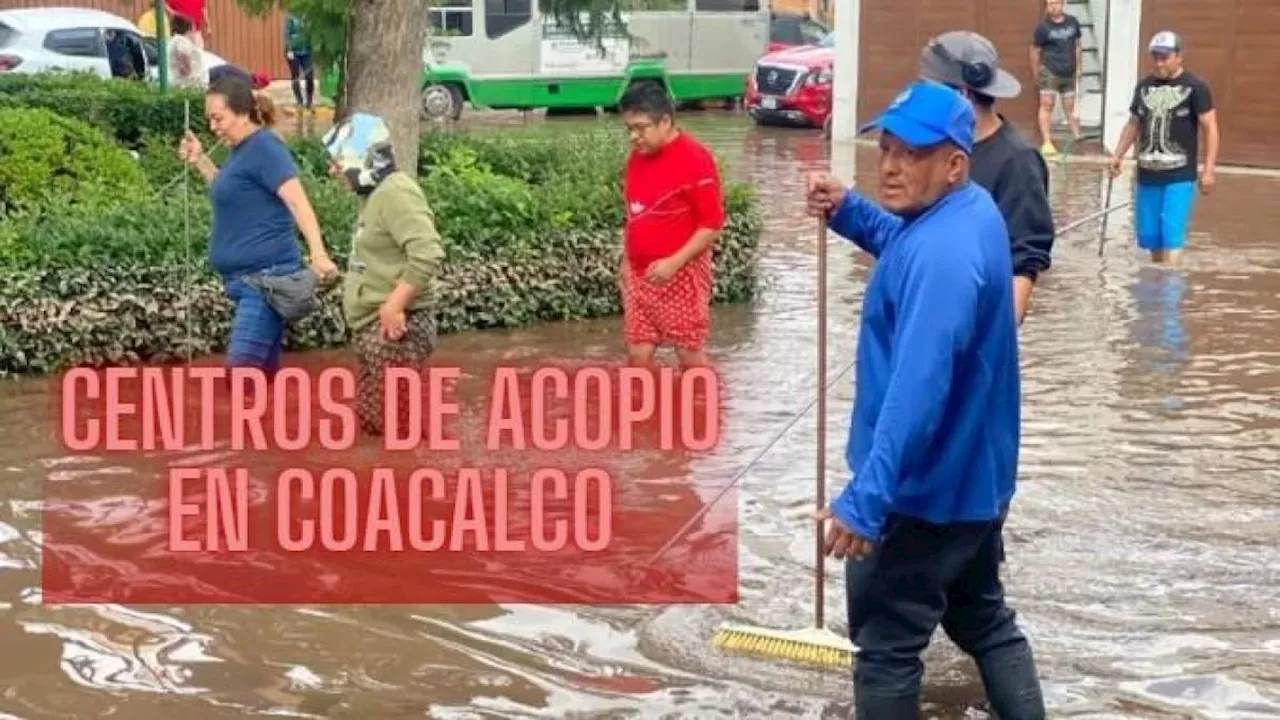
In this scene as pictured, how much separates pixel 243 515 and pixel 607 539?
1339mm

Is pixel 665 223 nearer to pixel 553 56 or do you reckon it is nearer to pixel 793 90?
pixel 793 90

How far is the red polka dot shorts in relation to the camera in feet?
26.7

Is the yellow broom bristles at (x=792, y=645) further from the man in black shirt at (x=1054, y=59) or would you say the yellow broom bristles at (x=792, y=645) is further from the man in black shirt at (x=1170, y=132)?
the man in black shirt at (x=1054, y=59)

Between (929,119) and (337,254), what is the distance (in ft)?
20.3

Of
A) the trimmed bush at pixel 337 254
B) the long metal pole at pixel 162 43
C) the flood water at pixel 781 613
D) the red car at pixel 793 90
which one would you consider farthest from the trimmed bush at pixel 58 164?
the red car at pixel 793 90

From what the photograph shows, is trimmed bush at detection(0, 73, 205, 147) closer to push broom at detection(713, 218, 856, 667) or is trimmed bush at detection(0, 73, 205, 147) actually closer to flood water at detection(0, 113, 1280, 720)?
flood water at detection(0, 113, 1280, 720)

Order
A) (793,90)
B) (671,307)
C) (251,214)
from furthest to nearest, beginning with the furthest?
1. (793,90)
2. (671,307)
3. (251,214)

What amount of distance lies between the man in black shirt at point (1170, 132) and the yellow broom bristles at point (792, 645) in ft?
24.5

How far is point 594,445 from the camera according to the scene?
8000mm

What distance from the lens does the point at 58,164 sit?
36.0ft

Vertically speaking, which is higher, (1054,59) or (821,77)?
(1054,59)

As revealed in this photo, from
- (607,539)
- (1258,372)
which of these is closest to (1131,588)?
(607,539)

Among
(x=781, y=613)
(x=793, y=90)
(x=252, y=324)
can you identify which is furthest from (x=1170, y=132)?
(x=793, y=90)

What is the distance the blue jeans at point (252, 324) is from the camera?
761 centimetres
